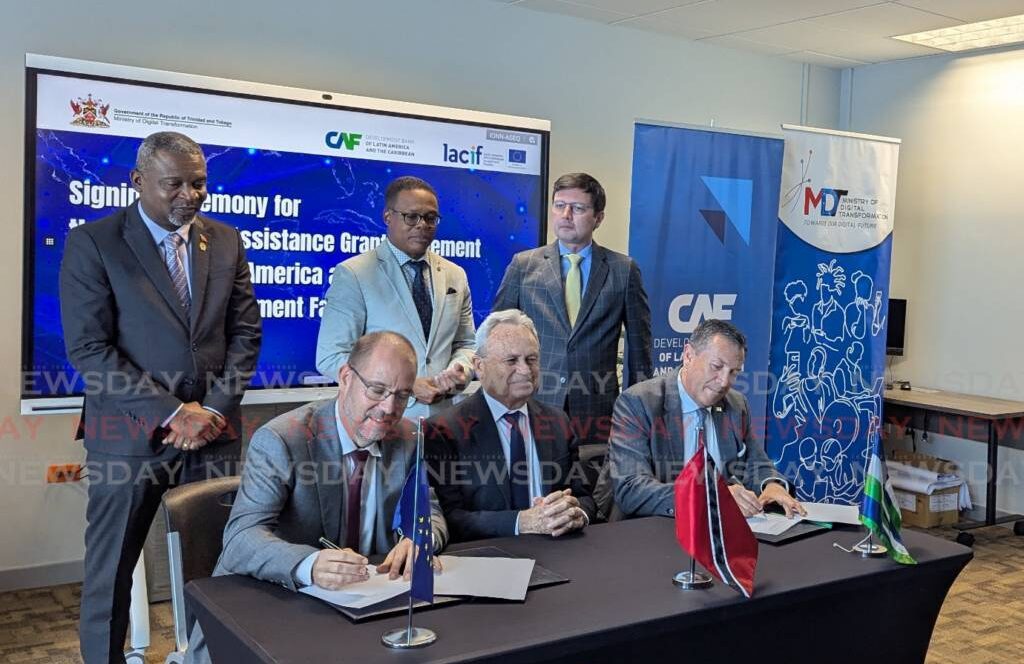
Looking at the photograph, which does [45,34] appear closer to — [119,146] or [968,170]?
[119,146]

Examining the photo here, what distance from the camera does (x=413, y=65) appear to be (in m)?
5.40

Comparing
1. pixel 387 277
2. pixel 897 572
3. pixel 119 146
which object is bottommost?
pixel 897 572

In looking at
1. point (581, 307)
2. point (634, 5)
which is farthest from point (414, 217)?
point (634, 5)

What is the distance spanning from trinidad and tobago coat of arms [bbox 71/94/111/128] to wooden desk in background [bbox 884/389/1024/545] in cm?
488

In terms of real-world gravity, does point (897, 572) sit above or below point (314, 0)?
below

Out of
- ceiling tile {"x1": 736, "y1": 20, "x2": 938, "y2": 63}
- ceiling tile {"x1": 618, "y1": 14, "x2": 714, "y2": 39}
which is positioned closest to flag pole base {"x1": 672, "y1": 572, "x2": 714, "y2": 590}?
ceiling tile {"x1": 618, "y1": 14, "x2": 714, "y2": 39}

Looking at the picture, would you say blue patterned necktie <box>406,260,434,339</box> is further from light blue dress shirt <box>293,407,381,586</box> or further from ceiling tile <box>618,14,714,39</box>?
ceiling tile <box>618,14,714,39</box>

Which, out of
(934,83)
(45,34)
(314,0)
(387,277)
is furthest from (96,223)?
(934,83)

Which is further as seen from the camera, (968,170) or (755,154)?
(968,170)

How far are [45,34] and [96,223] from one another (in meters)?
1.77

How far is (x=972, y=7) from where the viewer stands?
213 inches

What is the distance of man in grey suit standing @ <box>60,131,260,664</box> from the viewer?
120 inches

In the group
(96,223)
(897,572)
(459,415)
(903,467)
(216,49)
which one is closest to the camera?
(897,572)

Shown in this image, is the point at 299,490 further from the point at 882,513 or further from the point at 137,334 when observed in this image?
the point at 882,513
